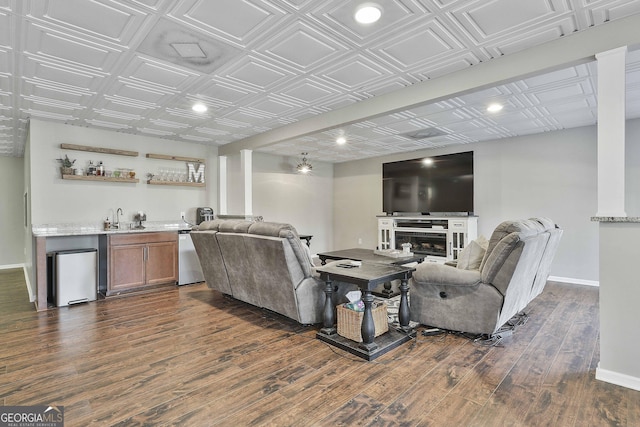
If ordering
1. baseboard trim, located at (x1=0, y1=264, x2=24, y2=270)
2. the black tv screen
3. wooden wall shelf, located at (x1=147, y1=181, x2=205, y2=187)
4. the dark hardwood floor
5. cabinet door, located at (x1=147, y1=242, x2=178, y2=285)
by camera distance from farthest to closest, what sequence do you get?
baseboard trim, located at (x1=0, y1=264, x2=24, y2=270), the black tv screen, wooden wall shelf, located at (x1=147, y1=181, x2=205, y2=187), cabinet door, located at (x1=147, y1=242, x2=178, y2=285), the dark hardwood floor

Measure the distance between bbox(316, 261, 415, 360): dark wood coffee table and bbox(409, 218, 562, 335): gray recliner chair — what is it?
0.77 feet

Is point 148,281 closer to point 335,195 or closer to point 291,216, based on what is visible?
point 291,216

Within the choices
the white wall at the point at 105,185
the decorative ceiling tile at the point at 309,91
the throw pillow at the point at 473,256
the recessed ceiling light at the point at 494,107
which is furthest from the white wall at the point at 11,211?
the recessed ceiling light at the point at 494,107

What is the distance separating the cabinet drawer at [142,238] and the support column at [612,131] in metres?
5.14

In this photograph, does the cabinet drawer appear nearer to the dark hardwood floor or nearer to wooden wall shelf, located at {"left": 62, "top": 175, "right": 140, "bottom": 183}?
wooden wall shelf, located at {"left": 62, "top": 175, "right": 140, "bottom": 183}

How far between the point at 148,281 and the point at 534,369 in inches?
190

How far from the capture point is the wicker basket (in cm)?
278

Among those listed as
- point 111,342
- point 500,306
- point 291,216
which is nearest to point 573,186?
point 500,306

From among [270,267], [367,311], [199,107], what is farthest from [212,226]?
[367,311]

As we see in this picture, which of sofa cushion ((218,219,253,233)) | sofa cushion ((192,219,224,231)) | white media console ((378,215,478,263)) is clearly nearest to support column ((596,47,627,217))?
sofa cushion ((218,219,253,233))

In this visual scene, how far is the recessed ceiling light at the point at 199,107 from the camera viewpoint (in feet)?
13.0

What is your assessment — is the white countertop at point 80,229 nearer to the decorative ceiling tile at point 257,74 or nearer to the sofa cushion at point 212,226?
the sofa cushion at point 212,226

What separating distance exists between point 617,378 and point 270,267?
8.98 feet

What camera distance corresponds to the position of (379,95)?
369 cm
